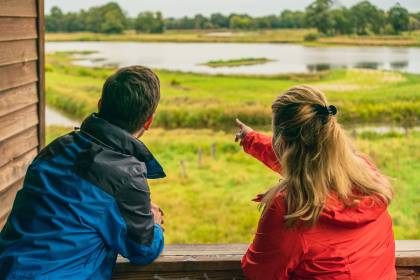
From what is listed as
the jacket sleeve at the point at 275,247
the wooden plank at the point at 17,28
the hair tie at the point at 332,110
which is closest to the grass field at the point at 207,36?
the wooden plank at the point at 17,28

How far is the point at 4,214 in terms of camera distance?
2.76 metres

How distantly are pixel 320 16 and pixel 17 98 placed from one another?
75.5ft

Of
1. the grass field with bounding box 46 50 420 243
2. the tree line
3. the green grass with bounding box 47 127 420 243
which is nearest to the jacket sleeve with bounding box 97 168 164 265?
the grass field with bounding box 46 50 420 243

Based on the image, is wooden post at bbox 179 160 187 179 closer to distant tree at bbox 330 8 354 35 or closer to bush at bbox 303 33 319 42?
distant tree at bbox 330 8 354 35

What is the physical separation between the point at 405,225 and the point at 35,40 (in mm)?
9823

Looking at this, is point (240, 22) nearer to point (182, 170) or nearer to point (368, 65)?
point (368, 65)

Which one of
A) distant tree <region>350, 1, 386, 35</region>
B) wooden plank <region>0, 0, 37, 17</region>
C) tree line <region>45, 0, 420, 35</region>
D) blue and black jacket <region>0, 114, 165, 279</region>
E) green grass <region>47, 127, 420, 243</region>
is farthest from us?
tree line <region>45, 0, 420, 35</region>

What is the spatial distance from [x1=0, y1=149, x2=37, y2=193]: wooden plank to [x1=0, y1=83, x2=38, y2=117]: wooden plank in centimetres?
28

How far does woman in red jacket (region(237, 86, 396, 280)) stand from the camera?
1104 mm

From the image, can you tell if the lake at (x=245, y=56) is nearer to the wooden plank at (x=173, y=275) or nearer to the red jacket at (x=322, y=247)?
the wooden plank at (x=173, y=275)

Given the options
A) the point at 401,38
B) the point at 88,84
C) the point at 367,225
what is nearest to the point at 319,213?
the point at 367,225

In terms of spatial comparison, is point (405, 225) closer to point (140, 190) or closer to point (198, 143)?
point (198, 143)

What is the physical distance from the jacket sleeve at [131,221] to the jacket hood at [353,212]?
1.28 feet

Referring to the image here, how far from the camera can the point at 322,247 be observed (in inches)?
43.7
